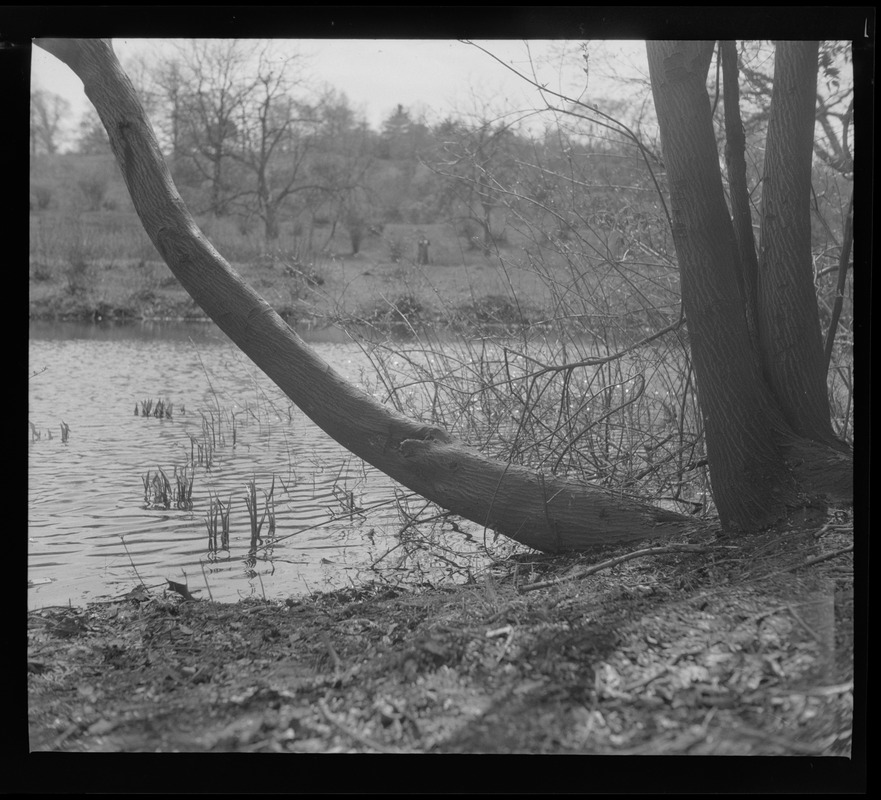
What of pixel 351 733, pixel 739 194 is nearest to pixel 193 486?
pixel 351 733

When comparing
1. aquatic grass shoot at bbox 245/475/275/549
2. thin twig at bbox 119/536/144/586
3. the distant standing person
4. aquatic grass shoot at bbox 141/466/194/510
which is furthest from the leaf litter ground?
the distant standing person

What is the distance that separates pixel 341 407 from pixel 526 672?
4.54 feet

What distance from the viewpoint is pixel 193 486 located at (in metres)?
5.38

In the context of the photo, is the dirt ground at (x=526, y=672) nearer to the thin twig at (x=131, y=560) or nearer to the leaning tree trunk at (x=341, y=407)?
the leaning tree trunk at (x=341, y=407)

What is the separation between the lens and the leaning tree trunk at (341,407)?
3.41 m

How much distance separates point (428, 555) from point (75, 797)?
1934 millimetres

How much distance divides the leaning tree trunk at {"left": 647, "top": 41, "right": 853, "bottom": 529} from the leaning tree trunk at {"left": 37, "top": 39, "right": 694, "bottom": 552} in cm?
36

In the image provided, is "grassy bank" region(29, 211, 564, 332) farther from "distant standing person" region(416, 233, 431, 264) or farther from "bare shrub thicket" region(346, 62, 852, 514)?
"bare shrub thicket" region(346, 62, 852, 514)

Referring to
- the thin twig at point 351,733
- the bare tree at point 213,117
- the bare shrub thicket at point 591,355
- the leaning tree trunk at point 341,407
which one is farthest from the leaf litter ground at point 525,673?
the bare tree at point 213,117

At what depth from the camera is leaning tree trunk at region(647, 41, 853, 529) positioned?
10.4ft

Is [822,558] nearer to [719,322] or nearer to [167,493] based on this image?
[719,322]

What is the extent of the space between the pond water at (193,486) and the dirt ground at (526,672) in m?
0.88

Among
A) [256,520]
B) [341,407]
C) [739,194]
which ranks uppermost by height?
[739,194]
